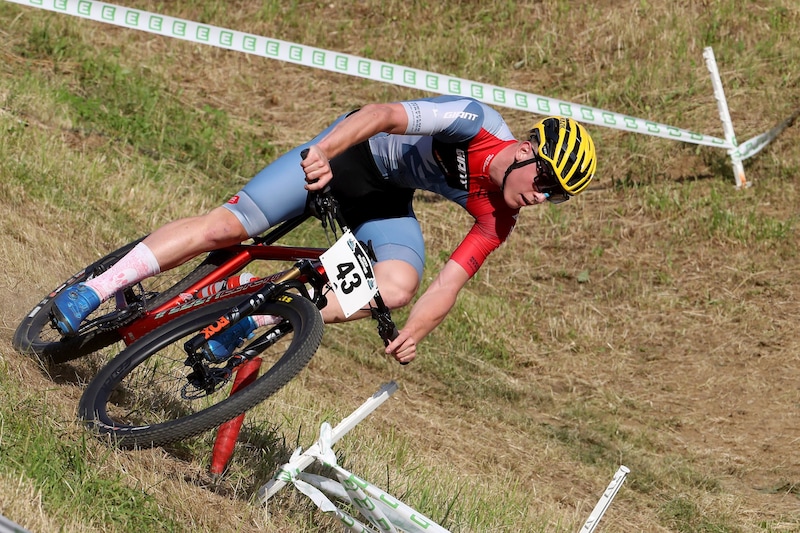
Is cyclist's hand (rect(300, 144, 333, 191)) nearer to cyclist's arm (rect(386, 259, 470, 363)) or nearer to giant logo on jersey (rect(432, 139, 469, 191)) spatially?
cyclist's arm (rect(386, 259, 470, 363))

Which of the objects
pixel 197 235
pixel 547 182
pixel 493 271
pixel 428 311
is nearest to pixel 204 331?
pixel 197 235

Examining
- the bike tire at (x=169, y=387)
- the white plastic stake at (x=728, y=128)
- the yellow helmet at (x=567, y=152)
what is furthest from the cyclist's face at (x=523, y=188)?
the white plastic stake at (x=728, y=128)

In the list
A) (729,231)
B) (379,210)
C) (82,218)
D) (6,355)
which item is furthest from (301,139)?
(6,355)

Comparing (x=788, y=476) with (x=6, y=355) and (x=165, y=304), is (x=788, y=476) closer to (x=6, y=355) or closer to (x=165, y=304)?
(x=165, y=304)

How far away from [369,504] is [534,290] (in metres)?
6.21

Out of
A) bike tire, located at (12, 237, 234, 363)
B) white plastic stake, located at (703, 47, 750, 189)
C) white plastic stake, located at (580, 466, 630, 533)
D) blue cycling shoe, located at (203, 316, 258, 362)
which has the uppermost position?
blue cycling shoe, located at (203, 316, 258, 362)

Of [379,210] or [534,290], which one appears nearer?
[379,210]

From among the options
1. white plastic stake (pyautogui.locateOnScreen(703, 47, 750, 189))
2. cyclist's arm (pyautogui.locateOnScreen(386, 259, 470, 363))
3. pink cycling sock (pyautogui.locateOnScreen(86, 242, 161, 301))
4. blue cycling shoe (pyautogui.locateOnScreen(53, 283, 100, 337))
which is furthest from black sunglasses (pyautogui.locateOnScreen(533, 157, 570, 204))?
white plastic stake (pyautogui.locateOnScreen(703, 47, 750, 189))

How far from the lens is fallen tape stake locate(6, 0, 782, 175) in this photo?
33.5ft

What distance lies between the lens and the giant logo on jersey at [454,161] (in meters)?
5.55

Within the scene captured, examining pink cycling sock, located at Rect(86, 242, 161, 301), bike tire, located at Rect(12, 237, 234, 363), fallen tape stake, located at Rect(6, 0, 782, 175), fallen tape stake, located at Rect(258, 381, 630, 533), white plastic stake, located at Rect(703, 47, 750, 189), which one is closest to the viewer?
fallen tape stake, located at Rect(258, 381, 630, 533)

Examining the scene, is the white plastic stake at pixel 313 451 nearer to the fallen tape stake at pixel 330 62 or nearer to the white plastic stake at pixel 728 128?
the fallen tape stake at pixel 330 62

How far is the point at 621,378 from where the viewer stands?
905 centimetres

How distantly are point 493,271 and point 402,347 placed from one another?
5.54 metres
